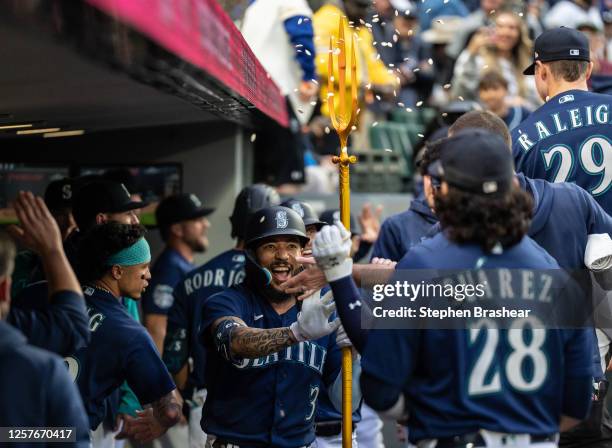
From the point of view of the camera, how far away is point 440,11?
1427 centimetres

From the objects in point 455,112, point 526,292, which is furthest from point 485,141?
point 455,112

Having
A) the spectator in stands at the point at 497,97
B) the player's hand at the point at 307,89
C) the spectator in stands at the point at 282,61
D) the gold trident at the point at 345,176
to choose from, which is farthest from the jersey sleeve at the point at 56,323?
the spectator in stands at the point at 497,97

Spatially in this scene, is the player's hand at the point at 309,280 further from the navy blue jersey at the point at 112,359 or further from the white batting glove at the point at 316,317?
the navy blue jersey at the point at 112,359

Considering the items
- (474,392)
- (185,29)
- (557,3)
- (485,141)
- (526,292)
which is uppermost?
(557,3)

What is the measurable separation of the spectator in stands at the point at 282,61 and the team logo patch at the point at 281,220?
3.92m

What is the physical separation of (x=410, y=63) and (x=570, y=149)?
7897 millimetres

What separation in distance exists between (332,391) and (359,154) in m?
6.58

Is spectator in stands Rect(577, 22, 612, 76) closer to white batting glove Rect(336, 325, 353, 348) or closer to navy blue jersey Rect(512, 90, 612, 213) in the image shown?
navy blue jersey Rect(512, 90, 612, 213)

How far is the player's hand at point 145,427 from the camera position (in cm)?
570

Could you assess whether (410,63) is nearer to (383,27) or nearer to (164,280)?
(383,27)

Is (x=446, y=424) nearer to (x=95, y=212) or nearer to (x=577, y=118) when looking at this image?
(x=577, y=118)

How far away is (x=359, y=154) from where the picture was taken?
11953mm

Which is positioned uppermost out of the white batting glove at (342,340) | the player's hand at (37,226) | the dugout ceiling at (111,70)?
the dugout ceiling at (111,70)

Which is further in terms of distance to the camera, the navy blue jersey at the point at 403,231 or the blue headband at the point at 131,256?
the navy blue jersey at the point at 403,231
